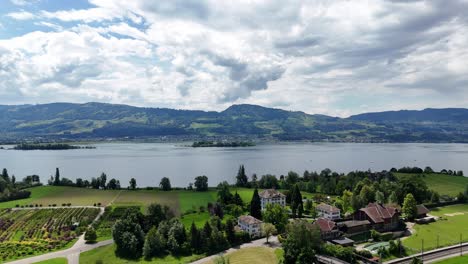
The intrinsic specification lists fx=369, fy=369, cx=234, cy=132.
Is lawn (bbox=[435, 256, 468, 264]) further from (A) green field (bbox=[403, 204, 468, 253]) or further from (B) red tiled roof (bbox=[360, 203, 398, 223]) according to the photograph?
(B) red tiled roof (bbox=[360, 203, 398, 223])

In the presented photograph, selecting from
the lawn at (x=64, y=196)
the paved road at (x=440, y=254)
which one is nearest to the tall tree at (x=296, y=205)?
the paved road at (x=440, y=254)

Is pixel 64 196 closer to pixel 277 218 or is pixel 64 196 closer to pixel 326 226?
pixel 277 218

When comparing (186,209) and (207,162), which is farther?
(207,162)

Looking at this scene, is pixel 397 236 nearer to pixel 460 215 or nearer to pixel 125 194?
pixel 460 215

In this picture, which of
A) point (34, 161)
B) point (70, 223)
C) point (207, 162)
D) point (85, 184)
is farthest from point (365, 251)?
point (34, 161)

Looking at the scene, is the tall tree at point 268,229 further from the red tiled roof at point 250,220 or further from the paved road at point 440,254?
the paved road at point 440,254

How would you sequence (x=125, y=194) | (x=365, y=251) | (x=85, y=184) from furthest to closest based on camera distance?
(x=85, y=184), (x=125, y=194), (x=365, y=251)

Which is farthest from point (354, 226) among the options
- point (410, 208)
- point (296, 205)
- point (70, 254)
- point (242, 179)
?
point (242, 179)
